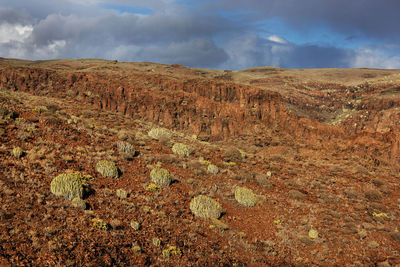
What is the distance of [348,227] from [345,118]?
6164 centimetres

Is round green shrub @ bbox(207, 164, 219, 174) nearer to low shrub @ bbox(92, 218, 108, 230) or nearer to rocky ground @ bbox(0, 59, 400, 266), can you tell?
rocky ground @ bbox(0, 59, 400, 266)

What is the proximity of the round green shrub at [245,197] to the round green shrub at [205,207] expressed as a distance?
1.85 meters

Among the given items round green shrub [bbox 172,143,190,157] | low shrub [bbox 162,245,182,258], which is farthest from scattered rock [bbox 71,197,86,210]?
round green shrub [bbox 172,143,190,157]

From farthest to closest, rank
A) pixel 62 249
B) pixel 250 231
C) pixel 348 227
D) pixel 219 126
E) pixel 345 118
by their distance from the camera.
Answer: pixel 345 118, pixel 219 126, pixel 348 227, pixel 250 231, pixel 62 249

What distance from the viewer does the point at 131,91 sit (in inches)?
1545

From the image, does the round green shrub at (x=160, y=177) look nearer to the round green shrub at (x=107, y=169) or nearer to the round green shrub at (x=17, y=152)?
the round green shrub at (x=107, y=169)

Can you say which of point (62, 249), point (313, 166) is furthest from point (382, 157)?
point (62, 249)

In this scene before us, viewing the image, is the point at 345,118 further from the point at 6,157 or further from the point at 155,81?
the point at 6,157

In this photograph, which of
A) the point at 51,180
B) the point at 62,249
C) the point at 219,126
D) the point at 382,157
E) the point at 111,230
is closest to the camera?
the point at 62,249

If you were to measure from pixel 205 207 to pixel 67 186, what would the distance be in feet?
21.9

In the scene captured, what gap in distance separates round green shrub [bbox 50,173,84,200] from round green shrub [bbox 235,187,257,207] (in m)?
8.61

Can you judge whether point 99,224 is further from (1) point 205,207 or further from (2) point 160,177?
(1) point 205,207

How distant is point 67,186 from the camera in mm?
10875

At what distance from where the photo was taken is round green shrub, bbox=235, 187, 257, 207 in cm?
1470
